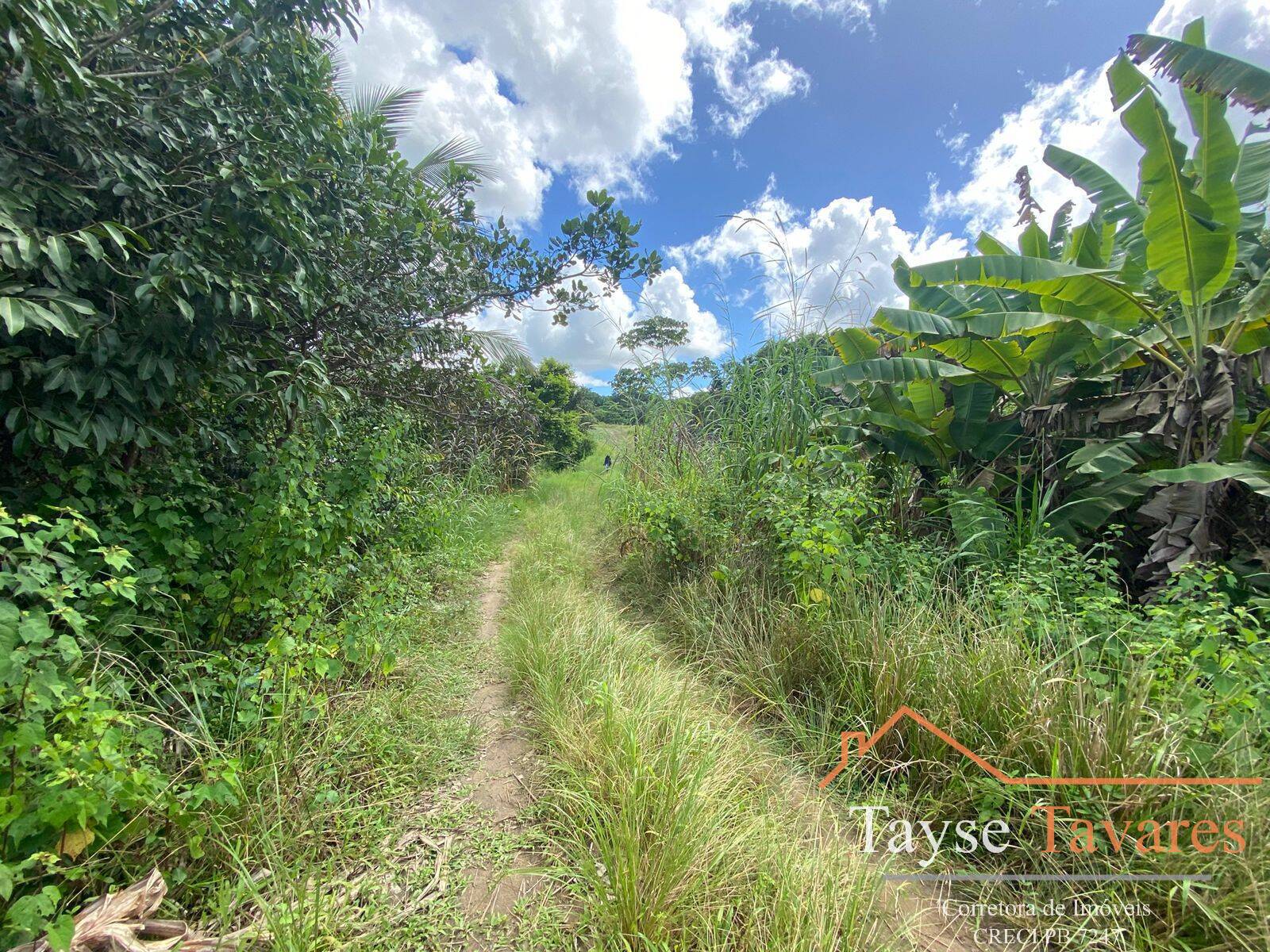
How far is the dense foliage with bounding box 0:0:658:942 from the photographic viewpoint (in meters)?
1.21

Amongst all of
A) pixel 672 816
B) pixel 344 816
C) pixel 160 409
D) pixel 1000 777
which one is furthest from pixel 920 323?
pixel 160 409

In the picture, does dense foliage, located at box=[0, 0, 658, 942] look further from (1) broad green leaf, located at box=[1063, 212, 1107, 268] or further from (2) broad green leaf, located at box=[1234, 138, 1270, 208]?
(2) broad green leaf, located at box=[1234, 138, 1270, 208]

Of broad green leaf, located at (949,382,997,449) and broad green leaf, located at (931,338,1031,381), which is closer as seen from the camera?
broad green leaf, located at (931,338,1031,381)

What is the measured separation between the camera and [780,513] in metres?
2.84

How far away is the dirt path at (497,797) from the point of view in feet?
4.55

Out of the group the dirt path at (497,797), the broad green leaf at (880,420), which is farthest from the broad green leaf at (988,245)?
the dirt path at (497,797)

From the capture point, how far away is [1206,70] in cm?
277

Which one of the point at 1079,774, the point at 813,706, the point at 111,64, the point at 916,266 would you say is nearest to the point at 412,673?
the point at 813,706

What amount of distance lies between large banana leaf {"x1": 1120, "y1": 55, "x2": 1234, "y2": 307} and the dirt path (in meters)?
4.62

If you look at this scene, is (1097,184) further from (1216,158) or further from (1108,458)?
(1108,458)

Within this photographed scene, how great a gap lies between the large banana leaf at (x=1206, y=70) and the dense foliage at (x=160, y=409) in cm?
487

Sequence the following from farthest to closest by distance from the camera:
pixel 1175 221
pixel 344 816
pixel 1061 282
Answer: pixel 1061 282
pixel 1175 221
pixel 344 816

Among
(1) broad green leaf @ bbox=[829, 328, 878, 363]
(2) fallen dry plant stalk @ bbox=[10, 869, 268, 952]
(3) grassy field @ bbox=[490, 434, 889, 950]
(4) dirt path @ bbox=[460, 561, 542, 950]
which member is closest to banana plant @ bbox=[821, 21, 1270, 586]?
(1) broad green leaf @ bbox=[829, 328, 878, 363]

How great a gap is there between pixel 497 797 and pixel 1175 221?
4.83 m
